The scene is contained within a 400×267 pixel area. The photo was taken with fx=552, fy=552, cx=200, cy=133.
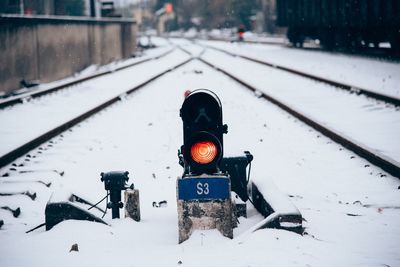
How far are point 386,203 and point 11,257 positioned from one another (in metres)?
3.07

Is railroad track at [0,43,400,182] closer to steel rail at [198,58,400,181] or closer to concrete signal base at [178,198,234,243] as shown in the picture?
steel rail at [198,58,400,181]

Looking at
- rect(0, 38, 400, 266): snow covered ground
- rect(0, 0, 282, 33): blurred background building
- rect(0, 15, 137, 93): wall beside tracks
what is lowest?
rect(0, 38, 400, 266): snow covered ground

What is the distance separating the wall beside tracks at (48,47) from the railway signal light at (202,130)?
1248 cm

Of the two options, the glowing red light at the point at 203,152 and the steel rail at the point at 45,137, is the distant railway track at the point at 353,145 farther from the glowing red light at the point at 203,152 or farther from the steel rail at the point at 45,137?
the steel rail at the point at 45,137

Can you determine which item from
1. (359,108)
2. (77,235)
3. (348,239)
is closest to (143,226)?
(77,235)

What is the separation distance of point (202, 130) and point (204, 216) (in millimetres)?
568

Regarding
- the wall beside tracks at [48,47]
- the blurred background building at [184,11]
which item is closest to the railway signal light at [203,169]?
the wall beside tracks at [48,47]

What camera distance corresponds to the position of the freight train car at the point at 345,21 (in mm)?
21656

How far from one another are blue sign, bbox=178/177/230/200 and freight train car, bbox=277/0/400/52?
18611mm

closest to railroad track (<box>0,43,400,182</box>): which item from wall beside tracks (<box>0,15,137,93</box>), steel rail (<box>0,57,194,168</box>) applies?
steel rail (<box>0,57,194,168</box>)

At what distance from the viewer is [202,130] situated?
3605 mm

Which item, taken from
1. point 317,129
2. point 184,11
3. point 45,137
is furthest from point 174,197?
point 184,11

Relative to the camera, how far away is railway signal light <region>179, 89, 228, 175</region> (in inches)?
140

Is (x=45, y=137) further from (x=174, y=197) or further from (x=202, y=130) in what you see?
(x=202, y=130)
